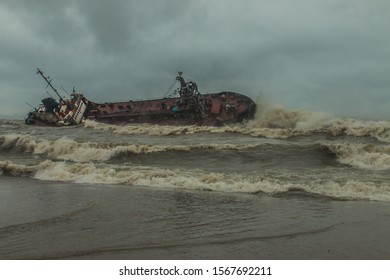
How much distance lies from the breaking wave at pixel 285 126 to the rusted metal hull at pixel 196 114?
1.27 meters

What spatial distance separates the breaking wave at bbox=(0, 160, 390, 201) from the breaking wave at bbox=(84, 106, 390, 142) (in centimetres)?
1378

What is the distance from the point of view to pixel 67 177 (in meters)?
14.8

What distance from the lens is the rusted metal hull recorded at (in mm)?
37094

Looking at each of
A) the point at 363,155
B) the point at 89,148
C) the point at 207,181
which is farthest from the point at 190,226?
the point at 89,148

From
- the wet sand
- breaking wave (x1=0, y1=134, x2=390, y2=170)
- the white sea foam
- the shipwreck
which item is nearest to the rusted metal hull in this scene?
the shipwreck

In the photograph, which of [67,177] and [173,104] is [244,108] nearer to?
[173,104]

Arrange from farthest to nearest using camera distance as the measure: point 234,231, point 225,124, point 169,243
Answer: point 225,124
point 234,231
point 169,243

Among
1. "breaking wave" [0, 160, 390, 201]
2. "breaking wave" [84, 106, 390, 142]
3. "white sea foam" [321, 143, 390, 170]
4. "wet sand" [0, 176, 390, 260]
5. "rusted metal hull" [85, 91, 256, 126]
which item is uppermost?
"rusted metal hull" [85, 91, 256, 126]

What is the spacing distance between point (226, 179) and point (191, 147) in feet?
27.5

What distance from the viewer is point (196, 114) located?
37219 millimetres

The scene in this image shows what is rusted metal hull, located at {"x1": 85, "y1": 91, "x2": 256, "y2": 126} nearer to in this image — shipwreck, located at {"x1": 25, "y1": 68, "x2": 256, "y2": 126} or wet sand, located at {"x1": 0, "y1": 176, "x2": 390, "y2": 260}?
shipwreck, located at {"x1": 25, "y1": 68, "x2": 256, "y2": 126}

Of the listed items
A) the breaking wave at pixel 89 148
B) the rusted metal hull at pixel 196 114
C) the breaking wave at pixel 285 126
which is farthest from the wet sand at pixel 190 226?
the rusted metal hull at pixel 196 114

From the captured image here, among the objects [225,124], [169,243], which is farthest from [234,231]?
[225,124]

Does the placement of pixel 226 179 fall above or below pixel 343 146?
below
